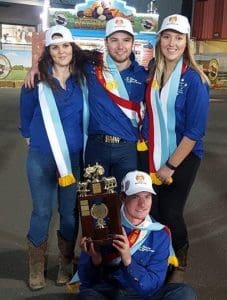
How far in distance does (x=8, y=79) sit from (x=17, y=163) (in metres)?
16.6

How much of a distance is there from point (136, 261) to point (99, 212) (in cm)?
35

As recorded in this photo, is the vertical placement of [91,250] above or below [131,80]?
below

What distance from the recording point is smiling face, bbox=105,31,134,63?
3.30m

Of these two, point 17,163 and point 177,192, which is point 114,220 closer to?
point 177,192

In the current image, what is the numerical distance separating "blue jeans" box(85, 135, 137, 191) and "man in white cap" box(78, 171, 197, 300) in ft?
1.80

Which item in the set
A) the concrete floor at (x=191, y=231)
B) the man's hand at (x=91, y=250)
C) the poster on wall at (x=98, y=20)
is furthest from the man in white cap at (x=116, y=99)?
the poster on wall at (x=98, y=20)

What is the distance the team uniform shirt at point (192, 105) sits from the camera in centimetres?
321

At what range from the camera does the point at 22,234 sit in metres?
4.67

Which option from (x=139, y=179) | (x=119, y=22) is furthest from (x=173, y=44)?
(x=139, y=179)

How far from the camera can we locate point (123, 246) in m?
2.63

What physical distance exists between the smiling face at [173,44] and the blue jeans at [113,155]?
599 millimetres

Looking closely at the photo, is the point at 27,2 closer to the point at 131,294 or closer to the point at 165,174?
the point at 165,174

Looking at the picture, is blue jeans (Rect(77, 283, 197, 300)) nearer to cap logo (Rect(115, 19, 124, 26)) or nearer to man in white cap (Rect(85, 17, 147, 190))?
man in white cap (Rect(85, 17, 147, 190))

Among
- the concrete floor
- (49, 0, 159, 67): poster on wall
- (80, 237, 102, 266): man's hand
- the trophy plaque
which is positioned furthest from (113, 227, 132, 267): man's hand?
(49, 0, 159, 67): poster on wall
